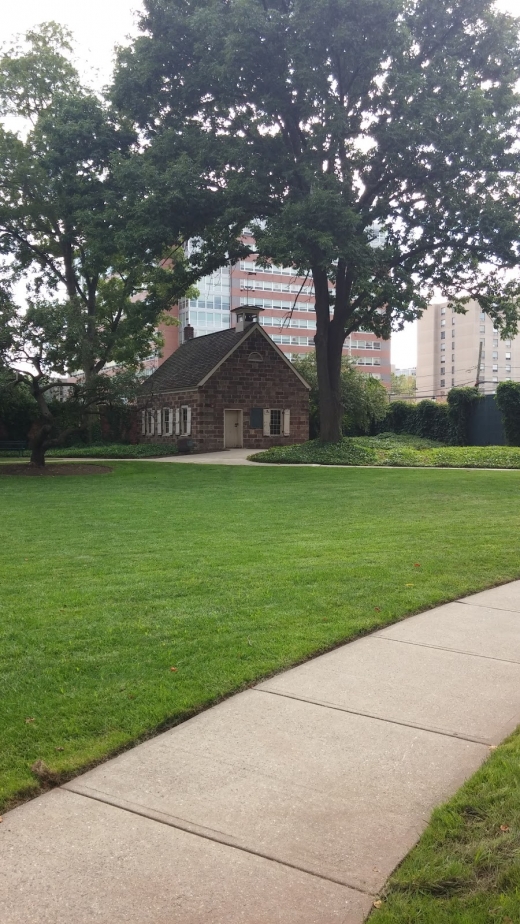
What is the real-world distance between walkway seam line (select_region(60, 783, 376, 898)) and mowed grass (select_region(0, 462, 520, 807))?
31 cm

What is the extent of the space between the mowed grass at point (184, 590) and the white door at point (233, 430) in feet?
70.7

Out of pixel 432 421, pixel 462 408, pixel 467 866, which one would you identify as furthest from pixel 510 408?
pixel 467 866

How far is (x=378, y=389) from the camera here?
42.1 m

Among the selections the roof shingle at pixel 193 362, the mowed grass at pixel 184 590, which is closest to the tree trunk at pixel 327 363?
the roof shingle at pixel 193 362

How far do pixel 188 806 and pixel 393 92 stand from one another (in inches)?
938

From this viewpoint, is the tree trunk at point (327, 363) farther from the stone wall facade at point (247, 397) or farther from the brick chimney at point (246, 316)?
the brick chimney at point (246, 316)

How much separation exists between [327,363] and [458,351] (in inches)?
4866

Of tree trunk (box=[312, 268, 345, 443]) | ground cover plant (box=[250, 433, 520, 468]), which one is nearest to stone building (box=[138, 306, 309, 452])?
ground cover plant (box=[250, 433, 520, 468])

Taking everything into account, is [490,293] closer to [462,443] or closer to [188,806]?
[462,443]

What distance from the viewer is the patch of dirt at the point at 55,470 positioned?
22844 millimetres

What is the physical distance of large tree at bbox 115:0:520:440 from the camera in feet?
71.5

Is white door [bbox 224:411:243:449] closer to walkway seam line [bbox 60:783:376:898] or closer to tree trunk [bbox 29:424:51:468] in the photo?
tree trunk [bbox 29:424:51:468]

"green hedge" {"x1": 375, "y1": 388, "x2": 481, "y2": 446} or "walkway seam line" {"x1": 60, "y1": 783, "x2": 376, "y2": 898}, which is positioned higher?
"green hedge" {"x1": 375, "y1": 388, "x2": 481, "y2": 446}

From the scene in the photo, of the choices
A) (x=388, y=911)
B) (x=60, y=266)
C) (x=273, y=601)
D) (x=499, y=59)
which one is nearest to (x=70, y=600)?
(x=273, y=601)
